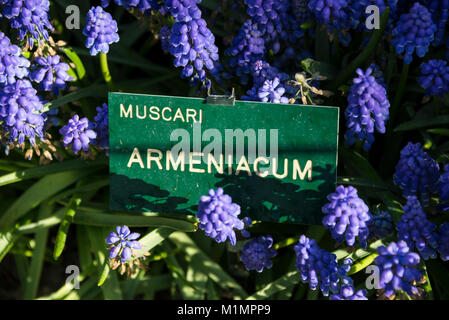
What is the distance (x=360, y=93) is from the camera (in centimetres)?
159

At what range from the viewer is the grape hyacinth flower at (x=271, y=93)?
1701mm

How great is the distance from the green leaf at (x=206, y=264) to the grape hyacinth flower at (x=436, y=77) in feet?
3.24

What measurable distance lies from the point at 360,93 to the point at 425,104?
666mm

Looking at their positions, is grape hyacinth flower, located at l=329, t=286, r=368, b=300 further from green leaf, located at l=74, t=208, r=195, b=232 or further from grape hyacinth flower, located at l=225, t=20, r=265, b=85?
grape hyacinth flower, located at l=225, t=20, r=265, b=85

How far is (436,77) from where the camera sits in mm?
1755

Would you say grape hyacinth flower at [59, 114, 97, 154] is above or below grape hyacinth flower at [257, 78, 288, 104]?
below

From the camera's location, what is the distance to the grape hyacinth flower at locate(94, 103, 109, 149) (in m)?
1.84

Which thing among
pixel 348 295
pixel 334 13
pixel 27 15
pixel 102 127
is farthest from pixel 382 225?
pixel 27 15

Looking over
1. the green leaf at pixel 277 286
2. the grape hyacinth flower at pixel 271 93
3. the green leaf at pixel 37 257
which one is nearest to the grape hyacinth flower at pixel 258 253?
the green leaf at pixel 277 286

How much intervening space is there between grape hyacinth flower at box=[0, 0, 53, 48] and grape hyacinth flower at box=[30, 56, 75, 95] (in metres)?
0.08

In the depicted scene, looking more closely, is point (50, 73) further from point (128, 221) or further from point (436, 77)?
point (436, 77)

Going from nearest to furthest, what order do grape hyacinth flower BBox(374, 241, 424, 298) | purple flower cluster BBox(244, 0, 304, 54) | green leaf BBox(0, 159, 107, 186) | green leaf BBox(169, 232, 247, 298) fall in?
grape hyacinth flower BBox(374, 241, 424, 298) → purple flower cluster BBox(244, 0, 304, 54) → green leaf BBox(0, 159, 107, 186) → green leaf BBox(169, 232, 247, 298)

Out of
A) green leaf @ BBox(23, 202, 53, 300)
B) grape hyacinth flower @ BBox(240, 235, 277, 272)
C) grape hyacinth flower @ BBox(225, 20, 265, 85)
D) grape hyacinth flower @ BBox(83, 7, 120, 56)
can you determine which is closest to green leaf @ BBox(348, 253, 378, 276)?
grape hyacinth flower @ BBox(240, 235, 277, 272)

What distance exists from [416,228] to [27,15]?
4.37ft
